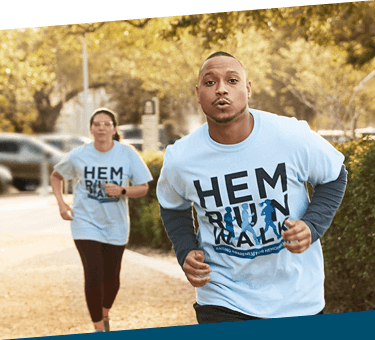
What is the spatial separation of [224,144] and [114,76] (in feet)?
38.9

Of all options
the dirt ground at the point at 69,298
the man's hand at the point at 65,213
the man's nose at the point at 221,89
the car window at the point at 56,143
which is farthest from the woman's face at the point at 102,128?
the car window at the point at 56,143

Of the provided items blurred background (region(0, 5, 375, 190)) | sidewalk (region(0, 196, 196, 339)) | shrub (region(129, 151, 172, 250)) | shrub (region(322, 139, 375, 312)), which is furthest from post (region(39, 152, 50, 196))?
shrub (region(322, 139, 375, 312))

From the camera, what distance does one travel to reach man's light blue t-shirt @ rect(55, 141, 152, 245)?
4451mm

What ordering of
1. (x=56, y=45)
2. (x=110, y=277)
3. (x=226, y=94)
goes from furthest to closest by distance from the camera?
(x=56, y=45) → (x=110, y=277) → (x=226, y=94)

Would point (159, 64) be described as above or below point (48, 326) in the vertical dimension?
above

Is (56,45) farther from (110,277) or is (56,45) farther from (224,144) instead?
(224,144)

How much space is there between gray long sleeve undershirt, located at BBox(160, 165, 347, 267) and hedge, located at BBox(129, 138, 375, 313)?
6.02 feet

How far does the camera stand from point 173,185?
8.28 ft

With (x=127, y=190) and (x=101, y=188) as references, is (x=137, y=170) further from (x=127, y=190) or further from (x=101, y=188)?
(x=101, y=188)

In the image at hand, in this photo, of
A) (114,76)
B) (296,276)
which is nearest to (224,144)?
(296,276)

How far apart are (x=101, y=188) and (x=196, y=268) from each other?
2.30 metres

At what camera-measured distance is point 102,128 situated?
15.0ft

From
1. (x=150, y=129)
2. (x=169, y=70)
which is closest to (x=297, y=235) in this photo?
(x=150, y=129)

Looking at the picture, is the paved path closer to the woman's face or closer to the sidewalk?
the sidewalk
